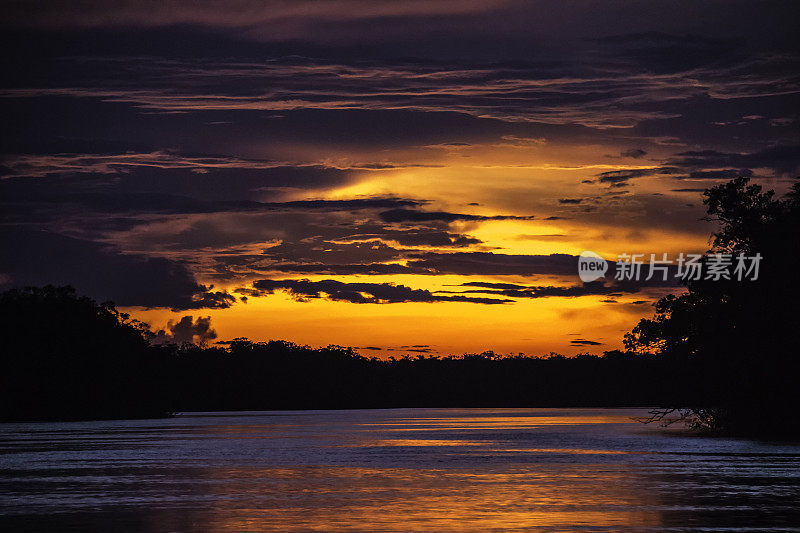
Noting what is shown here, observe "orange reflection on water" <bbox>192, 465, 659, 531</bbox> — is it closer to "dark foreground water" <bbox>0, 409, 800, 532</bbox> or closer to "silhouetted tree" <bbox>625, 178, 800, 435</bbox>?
"dark foreground water" <bbox>0, 409, 800, 532</bbox>

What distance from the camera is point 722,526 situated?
23875 millimetres

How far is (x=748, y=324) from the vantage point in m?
63.5

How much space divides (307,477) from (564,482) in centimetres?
936

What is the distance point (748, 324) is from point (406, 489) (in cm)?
3543

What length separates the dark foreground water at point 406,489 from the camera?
998 inches

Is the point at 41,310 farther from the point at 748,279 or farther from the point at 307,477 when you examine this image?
the point at 307,477

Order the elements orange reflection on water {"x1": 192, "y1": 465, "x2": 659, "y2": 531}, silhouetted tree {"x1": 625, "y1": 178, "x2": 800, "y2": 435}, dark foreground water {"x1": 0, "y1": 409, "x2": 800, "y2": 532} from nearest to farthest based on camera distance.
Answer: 1. orange reflection on water {"x1": 192, "y1": 465, "x2": 659, "y2": 531}
2. dark foreground water {"x1": 0, "y1": 409, "x2": 800, "y2": 532}
3. silhouetted tree {"x1": 625, "y1": 178, "x2": 800, "y2": 435}

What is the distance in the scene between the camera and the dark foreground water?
83.1 ft

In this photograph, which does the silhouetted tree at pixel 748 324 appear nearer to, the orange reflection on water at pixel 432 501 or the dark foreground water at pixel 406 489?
the dark foreground water at pixel 406 489

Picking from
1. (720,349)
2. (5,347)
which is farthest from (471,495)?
(5,347)

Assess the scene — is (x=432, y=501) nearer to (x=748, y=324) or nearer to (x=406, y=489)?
(x=406, y=489)

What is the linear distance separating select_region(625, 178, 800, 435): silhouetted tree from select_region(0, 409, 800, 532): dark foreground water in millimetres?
4743

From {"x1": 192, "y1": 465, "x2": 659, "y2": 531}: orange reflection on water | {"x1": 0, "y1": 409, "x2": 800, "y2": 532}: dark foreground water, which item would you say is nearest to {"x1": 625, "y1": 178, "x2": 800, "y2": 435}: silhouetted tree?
{"x1": 0, "y1": 409, "x2": 800, "y2": 532}: dark foreground water

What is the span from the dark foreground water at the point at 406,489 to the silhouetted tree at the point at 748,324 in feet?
→ 15.6
